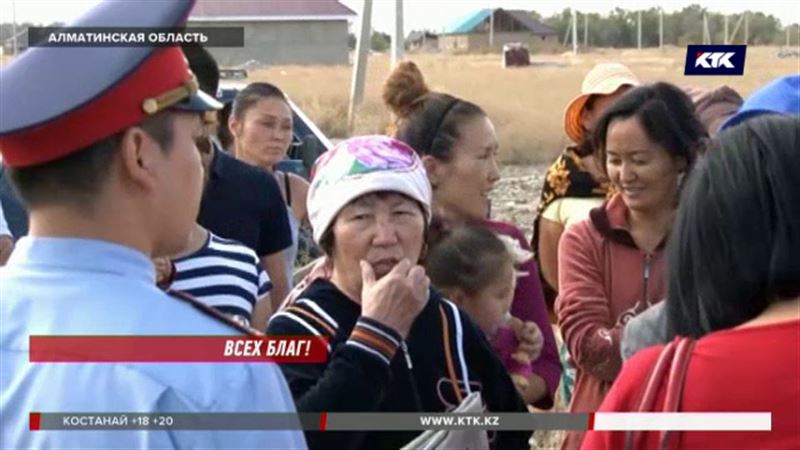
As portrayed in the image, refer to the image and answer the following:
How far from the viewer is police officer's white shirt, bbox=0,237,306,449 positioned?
1374 mm

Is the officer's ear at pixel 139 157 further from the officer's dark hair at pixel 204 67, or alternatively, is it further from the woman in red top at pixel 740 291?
the officer's dark hair at pixel 204 67

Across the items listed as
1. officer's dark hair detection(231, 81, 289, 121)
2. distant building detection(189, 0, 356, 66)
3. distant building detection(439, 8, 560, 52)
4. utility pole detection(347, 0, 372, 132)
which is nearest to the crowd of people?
officer's dark hair detection(231, 81, 289, 121)

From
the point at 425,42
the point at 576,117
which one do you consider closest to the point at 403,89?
the point at 576,117

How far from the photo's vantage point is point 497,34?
35688mm

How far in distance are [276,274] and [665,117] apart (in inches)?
45.4

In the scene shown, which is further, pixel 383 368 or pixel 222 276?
pixel 222 276

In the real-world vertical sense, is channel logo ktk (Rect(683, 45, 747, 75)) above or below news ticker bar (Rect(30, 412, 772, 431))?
above

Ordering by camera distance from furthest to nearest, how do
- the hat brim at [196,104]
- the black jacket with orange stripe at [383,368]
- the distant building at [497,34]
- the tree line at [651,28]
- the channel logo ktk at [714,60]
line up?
the distant building at [497,34], the tree line at [651,28], the channel logo ktk at [714,60], the black jacket with orange stripe at [383,368], the hat brim at [196,104]

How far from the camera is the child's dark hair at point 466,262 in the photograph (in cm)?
290

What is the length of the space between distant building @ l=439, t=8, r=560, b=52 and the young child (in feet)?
96.1

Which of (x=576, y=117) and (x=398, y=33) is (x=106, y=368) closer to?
(x=576, y=117)

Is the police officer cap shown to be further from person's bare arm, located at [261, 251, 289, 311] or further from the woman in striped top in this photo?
person's bare arm, located at [261, 251, 289, 311]

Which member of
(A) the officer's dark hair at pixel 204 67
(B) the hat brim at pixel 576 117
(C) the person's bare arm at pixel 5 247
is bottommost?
(C) the person's bare arm at pixel 5 247

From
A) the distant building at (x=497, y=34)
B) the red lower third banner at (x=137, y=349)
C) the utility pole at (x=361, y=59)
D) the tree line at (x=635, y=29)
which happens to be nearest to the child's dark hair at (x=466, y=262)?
the red lower third banner at (x=137, y=349)
